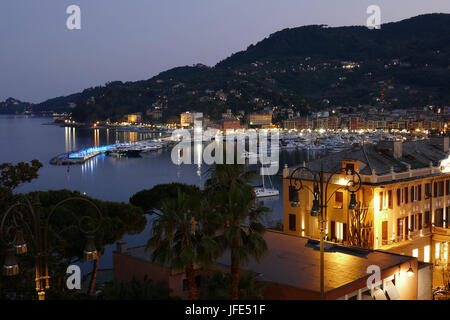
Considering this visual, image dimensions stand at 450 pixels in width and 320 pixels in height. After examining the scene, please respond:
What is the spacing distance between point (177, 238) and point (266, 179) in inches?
1766

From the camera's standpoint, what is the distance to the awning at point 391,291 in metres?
10.5

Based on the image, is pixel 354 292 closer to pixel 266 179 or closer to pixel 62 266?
pixel 62 266

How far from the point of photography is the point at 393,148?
18703 mm

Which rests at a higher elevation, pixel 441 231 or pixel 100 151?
pixel 441 231

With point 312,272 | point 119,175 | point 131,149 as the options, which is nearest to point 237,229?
point 312,272

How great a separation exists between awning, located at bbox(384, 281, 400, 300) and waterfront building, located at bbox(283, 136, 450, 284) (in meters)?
5.00

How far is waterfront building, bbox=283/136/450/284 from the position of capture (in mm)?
16109

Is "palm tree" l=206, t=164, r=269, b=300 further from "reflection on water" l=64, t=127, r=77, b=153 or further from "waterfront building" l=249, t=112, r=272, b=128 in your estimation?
"waterfront building" l=249, t=112, r=272, b=128

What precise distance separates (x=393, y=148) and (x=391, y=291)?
921 centimetres

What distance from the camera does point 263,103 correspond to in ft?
604

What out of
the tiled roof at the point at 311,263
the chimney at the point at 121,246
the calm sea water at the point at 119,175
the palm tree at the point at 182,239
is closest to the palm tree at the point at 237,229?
the palm tree at the point at 182,239

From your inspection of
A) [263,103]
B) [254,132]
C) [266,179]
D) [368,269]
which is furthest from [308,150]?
[263,103]

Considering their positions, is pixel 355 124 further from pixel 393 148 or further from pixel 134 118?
pixel 393 148
